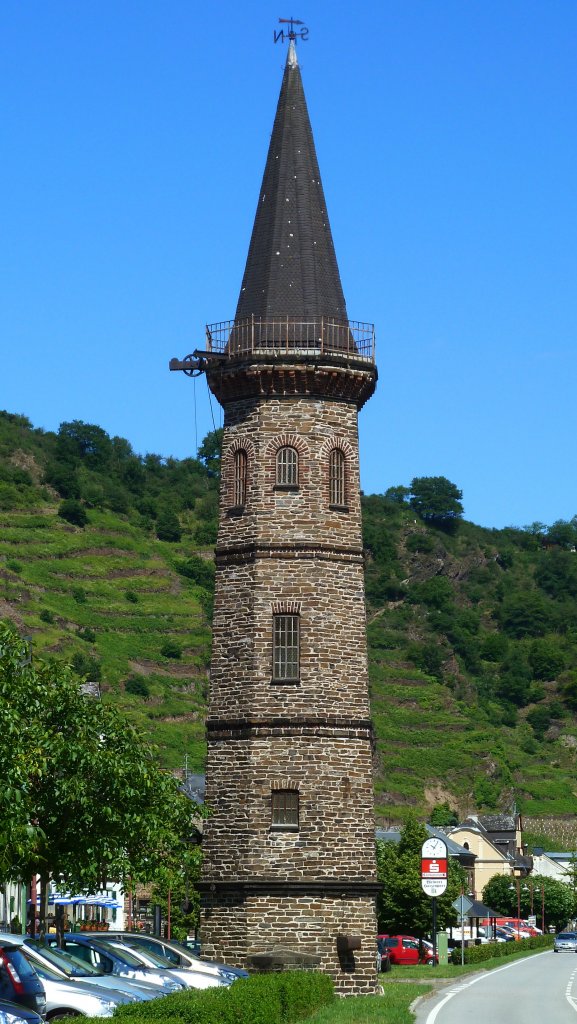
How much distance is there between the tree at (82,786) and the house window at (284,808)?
3080 millimetres

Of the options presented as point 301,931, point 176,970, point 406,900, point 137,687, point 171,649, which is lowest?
point 176,970

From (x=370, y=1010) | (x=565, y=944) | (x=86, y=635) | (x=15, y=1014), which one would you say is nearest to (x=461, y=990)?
(x=370, y=1010)

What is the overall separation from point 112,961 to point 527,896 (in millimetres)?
109524

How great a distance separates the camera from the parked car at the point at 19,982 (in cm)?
2405

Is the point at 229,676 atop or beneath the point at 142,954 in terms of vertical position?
atop

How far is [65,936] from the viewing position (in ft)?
107

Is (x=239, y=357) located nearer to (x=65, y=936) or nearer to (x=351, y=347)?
(x=351, y=347)

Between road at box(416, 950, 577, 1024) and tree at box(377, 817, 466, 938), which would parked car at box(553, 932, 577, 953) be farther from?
road at box(416, 950, 577, 1024)

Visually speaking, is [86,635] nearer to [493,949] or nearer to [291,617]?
[493,949]

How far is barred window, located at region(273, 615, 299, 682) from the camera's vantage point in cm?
4303

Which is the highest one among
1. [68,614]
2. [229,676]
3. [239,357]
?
[68,614]

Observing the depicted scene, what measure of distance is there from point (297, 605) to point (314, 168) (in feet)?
42.7

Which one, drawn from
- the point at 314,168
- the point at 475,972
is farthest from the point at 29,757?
the point at 475,972

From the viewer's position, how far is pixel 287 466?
44625 mm
